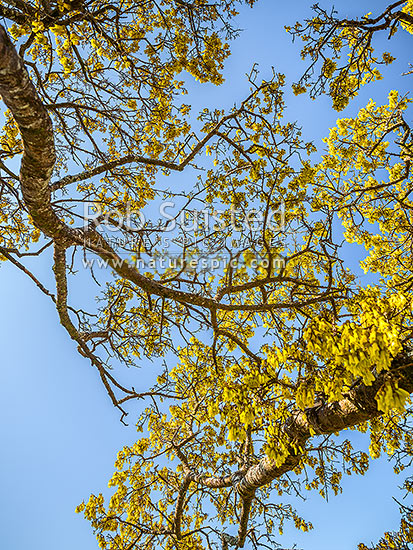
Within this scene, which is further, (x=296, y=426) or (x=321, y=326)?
(x=296, y=426)

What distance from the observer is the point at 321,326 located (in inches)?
78.1

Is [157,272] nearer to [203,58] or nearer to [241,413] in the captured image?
[241,413]

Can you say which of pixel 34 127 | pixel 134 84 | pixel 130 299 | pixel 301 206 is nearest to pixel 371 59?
pixel 301 206

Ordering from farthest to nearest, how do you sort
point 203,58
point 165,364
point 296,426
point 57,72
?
point 165,364 → point 203,58 → point 57,72 → point 296,426

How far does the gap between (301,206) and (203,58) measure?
265 cm

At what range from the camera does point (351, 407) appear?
8.13 feet

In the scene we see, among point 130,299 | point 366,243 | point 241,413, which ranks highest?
point 366,243

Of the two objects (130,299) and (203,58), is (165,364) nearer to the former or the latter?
(130,299)

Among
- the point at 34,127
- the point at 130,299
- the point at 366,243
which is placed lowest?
the point at 34,127

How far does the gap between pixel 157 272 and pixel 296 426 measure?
241 cm

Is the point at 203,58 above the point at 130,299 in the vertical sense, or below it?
above

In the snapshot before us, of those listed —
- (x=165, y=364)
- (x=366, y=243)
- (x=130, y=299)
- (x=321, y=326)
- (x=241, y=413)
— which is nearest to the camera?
(x=321, y=326)

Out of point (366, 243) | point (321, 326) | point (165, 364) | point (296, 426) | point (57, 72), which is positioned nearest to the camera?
point (321, 326)

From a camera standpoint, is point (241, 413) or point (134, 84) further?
point (134, 84)
